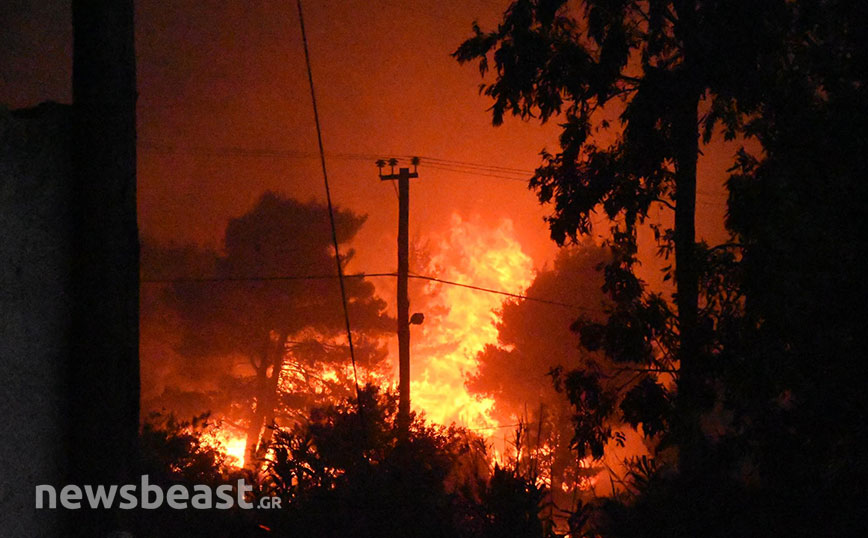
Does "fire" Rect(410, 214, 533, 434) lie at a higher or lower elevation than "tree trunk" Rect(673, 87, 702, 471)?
higher

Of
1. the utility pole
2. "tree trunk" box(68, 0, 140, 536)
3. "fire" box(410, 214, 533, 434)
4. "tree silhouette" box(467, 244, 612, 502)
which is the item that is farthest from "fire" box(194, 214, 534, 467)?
"tree trunk" box(68, 0, 140, 536)

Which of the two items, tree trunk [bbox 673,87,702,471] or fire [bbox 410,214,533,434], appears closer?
tree trunk [bbox 673,87,702,471]

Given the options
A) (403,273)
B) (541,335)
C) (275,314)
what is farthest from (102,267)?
(541,335)

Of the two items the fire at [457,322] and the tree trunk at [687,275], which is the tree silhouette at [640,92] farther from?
the fire at [457,322]

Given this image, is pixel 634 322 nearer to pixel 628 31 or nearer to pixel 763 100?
pixel 763 100

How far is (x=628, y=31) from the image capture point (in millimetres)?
9406

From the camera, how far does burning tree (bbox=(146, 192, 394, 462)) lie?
3444 centimetres

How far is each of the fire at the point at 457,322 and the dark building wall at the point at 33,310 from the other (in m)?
55.6

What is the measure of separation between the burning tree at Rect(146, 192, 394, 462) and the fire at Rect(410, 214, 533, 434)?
Answer: 23.5 m

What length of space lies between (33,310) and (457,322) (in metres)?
60.5

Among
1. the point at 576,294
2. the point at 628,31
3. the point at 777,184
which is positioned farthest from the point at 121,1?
the point at 576,294

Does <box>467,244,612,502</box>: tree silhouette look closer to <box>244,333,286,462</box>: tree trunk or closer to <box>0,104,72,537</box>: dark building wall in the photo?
<box>244,333,286,462</box>: tree trunk

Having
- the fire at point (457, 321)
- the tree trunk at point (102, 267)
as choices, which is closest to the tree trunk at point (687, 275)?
the tree trunk at point (102, 267)

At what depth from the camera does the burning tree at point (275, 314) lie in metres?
34.4
